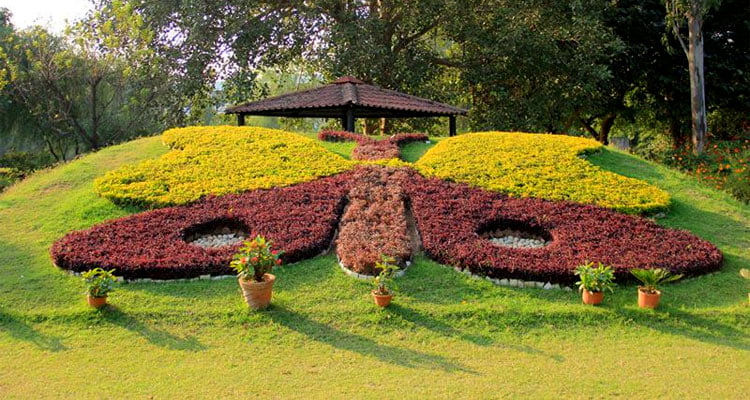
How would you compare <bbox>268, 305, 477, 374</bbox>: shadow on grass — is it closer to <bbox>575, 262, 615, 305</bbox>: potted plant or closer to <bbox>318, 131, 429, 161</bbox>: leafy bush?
<bbox>575, 262, 615, 305</bbox>: potted plant

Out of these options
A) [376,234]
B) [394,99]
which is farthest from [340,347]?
[394,99]

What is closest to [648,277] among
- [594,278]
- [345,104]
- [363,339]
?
[594,278]

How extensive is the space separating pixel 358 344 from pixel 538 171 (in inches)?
231

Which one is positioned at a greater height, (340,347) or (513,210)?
(513,210)

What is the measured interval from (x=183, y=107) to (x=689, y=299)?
51.3 feet

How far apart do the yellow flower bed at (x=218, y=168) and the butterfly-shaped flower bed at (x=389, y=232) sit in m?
0.48

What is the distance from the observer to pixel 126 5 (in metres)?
18.0

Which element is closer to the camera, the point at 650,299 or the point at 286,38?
the point at 650,299

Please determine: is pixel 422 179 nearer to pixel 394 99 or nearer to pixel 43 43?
pixel 394 99

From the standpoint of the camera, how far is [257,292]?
6000 mm

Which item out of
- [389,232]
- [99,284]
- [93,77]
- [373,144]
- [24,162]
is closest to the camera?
[99,284]

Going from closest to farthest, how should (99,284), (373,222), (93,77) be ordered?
(99,284) → (373,222) → (93,77)

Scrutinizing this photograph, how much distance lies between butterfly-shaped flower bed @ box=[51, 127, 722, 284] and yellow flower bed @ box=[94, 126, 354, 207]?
0.48 meters

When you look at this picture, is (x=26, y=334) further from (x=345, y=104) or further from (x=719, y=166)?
(x=719, y=166)
